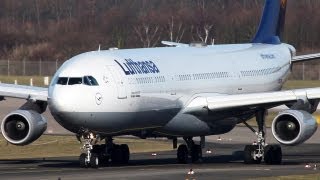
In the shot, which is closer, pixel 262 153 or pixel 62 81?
pixel 62 81

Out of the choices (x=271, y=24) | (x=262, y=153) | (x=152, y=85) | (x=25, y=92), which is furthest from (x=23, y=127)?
(x=271, y=24)

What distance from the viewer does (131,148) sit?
1837 inches

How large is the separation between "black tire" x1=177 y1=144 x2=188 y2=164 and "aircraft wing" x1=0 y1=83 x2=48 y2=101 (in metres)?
4.60

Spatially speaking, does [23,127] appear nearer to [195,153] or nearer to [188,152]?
[188,152]

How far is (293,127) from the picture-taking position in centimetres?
3619

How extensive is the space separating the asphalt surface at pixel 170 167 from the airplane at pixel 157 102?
2.61 ft

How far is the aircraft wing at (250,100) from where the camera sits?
119 feet

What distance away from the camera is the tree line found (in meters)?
81.2

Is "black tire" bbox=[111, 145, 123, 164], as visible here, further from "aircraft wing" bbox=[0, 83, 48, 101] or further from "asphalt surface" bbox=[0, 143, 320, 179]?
"aircraft wing" bbox=[0, 83, 48, 101]

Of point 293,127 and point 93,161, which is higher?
point 293,127

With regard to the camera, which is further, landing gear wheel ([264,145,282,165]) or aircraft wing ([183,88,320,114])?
landing gear wheel ([264,145,282,165])

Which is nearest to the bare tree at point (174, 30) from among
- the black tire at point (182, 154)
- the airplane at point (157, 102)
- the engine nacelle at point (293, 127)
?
the airplane at point (157, 102)

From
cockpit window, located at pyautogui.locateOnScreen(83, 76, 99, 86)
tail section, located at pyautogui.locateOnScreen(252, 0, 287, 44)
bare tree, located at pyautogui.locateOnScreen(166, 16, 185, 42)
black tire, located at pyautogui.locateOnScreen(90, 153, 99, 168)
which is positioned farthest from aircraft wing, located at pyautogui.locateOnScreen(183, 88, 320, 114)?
bare tree, located at pyautogui.locateOnScreen(166, 16, 185, 42)

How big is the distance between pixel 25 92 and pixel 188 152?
5.57 metres
